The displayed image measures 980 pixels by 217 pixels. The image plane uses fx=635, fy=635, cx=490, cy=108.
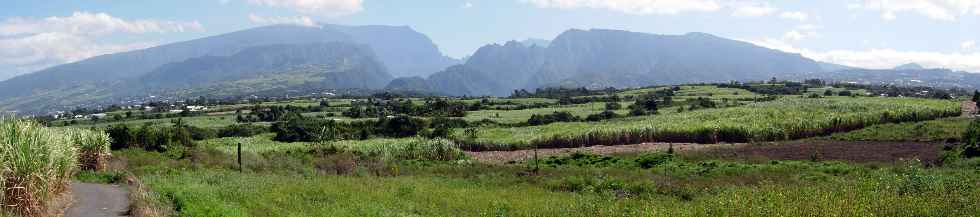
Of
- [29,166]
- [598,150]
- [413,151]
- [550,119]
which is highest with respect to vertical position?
[29,166]

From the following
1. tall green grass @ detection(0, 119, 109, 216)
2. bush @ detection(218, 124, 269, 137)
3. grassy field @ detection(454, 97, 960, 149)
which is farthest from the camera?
bush @ detection(218, 124, 269, 137)

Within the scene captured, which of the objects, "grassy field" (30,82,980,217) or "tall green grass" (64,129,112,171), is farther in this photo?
"tall green grass" (64,129,112,171)

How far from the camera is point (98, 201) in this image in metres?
16.0

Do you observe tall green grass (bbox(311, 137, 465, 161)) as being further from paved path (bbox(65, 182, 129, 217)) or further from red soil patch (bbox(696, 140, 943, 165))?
paved path (bbox(65, 182, 129, 217))

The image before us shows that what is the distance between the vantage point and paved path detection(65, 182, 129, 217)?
1450 centimetres

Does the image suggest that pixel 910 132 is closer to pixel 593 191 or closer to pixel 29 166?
pixel 593 191

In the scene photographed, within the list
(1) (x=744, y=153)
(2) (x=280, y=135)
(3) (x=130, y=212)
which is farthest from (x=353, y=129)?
(3) (x=130, y=212)

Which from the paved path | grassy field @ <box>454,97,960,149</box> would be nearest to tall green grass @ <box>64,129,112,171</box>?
the paved path

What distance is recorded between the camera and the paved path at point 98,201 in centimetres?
1450

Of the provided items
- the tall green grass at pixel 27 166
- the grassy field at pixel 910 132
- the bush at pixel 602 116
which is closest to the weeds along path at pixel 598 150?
the grassy field at pixel 910 132

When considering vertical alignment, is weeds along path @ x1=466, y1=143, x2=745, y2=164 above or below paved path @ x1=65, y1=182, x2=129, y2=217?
below

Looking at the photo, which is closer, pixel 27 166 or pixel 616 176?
pixel 27 166

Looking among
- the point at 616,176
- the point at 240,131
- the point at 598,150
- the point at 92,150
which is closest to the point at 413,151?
the point at 598,150

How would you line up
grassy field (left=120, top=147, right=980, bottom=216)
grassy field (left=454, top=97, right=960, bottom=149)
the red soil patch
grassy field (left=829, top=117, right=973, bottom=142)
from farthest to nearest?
grassy field (left=454, top=97, right=960, bottom=149)
grassy field (left=829, top=117, right=973, bottom=142)
the red soil patch
grassy field (left=120, top=147, right=980, bottom=216)
